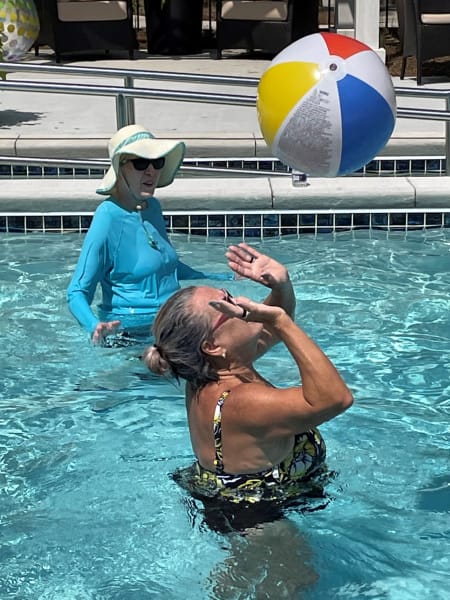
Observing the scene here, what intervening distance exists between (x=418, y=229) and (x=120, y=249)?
3.22 m

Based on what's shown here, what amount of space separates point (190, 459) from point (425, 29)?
841 centimetres

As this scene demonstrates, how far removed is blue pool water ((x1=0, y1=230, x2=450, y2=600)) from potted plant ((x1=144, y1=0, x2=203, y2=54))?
24.5ft

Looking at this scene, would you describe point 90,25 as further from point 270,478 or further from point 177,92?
point 270,478

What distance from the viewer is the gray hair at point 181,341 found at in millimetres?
3660

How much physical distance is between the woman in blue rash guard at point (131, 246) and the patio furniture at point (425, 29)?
7.17m

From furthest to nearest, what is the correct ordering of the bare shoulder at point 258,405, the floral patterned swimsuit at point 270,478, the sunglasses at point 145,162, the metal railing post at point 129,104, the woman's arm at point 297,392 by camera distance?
the metal railing post at point 129,104 < the sunglasses at point 145,162 < the floral patterned swimsuit at point 270,478 < the bare shoulder at point 258,405 < the woman's arm at point 297,392

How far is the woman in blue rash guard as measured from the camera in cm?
559

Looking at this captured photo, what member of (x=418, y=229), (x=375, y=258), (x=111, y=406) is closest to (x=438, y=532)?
(x=111, y=406)

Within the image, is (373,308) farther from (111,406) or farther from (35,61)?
(35,61)

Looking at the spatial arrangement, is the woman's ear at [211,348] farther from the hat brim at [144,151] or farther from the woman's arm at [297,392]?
the hat brim at [144,151]

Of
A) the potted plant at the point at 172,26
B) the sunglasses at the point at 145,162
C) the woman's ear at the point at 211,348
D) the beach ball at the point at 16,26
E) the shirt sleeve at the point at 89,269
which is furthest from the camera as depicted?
the potted plant at the point at 172,26

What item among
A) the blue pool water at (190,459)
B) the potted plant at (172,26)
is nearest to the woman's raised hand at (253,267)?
the blue pool water at (190,459)

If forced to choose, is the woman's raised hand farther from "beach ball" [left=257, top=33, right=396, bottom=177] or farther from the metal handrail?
the metal handrail

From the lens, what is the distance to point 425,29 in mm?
12445
